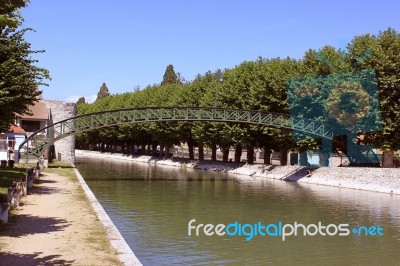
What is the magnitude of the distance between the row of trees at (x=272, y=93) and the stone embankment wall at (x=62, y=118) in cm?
1450

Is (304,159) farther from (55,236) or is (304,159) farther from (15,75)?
(55,236)

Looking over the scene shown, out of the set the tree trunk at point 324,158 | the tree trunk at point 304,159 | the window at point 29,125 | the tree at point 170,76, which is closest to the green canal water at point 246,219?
the tree trunk at point 324,158

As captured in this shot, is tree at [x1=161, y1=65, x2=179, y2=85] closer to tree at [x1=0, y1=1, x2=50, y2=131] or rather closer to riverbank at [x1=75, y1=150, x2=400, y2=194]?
riverbank at [x1=75, y1=150, x2=400, y2=194]

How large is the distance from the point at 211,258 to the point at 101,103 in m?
117

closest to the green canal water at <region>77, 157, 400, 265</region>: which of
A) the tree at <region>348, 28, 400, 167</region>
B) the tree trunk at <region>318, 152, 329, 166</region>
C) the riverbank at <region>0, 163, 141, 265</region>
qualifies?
the riverbank at <region>0, 163, 141, 265</region>

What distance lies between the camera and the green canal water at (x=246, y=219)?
1702cm

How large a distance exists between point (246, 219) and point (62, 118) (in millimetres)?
54768

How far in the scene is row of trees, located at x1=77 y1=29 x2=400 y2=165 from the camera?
43.1m

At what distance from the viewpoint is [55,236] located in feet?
53.2

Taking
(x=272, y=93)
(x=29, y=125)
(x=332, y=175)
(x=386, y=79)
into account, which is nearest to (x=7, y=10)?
(x=386, y=79)

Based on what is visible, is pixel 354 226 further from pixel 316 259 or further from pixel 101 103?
pixel 101 103

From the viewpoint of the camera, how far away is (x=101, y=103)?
129 meters

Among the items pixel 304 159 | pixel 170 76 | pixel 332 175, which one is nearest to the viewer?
pixel 332 175

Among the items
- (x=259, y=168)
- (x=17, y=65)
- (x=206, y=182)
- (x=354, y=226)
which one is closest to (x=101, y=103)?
(x=259, y=168)
